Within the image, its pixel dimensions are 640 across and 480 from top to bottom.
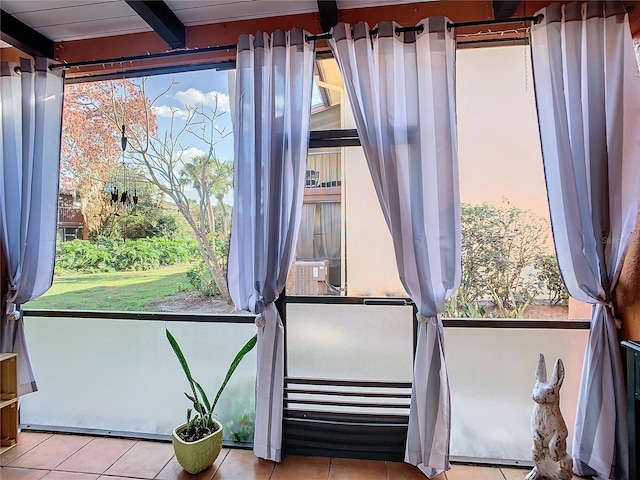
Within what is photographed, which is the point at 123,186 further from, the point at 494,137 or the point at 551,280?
the point at 551,280

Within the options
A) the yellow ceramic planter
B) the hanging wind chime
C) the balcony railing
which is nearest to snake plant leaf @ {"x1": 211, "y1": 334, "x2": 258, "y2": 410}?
the yellow ceramic planter

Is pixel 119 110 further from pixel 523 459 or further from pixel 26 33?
pixel 523 459

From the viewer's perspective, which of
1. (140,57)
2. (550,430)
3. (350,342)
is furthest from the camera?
(140,57)

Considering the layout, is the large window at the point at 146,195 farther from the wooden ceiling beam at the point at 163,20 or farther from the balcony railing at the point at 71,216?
the wooden ceiling beam at the point at 163,20

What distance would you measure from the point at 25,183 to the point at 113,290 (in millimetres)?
925

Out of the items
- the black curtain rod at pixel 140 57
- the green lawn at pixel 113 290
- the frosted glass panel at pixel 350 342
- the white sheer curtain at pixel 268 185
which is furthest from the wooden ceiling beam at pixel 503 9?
the green lawn at pixel 113 290

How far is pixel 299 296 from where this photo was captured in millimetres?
2203

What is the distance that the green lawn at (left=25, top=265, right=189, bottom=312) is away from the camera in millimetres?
2426

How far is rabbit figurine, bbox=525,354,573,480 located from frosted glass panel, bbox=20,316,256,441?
1.65 metres

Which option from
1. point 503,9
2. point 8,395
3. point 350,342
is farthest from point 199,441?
point 503,9

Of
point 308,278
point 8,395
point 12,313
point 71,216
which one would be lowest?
point 8,395

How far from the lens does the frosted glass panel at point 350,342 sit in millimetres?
2133

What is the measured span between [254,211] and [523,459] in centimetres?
220

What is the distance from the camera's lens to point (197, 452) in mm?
1907
